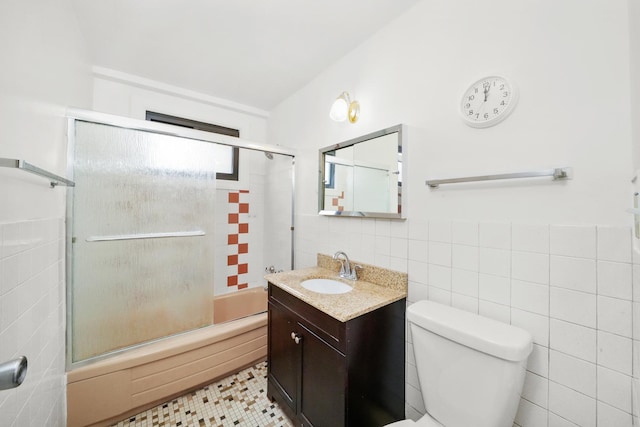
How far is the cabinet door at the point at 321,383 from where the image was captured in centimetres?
109

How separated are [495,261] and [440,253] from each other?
0.23 metres

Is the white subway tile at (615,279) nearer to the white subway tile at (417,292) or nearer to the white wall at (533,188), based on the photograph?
the white wall at (533,188)

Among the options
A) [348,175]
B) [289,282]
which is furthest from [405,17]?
[289,282]

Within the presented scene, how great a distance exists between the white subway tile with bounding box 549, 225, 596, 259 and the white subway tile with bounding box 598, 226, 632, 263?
18mm

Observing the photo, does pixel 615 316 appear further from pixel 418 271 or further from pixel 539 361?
pixel 418 271

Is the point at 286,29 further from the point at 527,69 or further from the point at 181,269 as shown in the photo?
the point at 181,269

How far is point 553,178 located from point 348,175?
42.9 inches

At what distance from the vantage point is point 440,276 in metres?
1.22

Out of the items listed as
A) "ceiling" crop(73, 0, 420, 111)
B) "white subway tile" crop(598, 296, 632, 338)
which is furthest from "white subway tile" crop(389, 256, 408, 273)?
"ceiling" crop(73, 0, 420, 111)

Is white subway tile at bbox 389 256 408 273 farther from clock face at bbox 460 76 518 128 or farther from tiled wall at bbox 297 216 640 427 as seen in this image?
clock face at bbox 460 76 518 128

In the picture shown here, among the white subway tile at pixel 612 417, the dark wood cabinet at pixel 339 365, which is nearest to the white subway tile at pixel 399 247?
the dark wood cabinet at pixel 339 365

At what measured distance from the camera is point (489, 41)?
1065mm

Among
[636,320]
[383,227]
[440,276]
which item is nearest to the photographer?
[636,320]

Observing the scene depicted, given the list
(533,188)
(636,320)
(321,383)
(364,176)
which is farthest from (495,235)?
(321,383)
